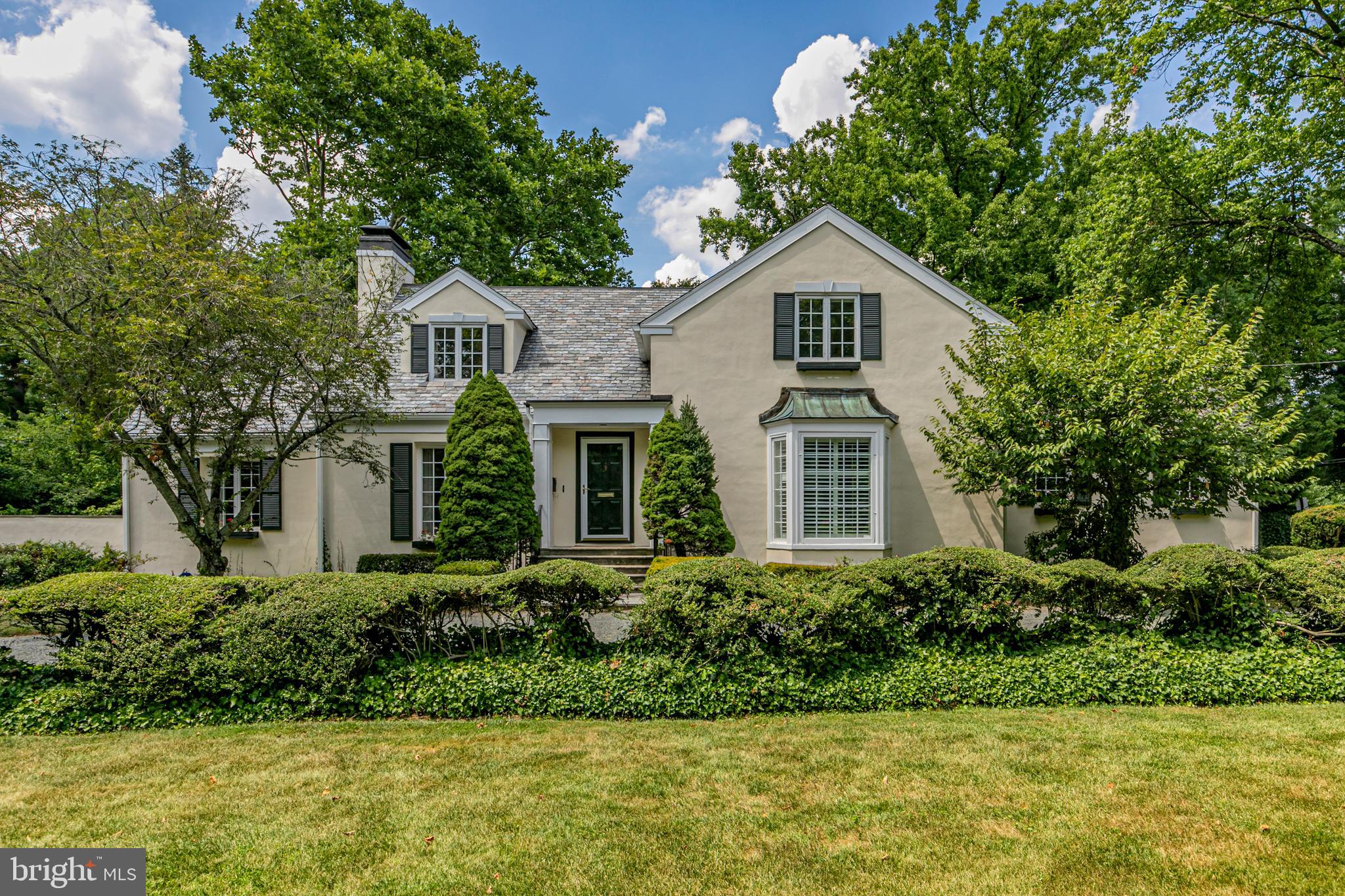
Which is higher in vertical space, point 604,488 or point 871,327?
point 871,327

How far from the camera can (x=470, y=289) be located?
14891 millimetres

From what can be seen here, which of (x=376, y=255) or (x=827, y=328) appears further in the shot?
(x=376, y=255)

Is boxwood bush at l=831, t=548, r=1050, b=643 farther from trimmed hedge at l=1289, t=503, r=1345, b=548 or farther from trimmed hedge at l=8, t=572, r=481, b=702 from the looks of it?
trimmed hedge at l=1289, t=503, r=1345, b=548

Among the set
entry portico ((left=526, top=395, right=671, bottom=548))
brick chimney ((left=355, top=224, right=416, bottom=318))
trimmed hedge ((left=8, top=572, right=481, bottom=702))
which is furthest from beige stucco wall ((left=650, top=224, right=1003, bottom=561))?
trimmed hedge ((left=8, top=572, right=481, bottom=702))

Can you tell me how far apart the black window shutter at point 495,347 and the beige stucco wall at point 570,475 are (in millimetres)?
2035

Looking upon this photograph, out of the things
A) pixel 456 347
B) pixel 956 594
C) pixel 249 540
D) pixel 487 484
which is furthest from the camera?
pixel 456 347

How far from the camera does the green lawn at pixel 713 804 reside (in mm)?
3463

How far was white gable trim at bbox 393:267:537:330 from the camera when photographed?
14.8 m

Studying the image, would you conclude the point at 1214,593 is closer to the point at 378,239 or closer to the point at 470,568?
the point at 470,568

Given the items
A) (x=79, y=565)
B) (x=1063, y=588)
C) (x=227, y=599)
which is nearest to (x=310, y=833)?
(x=227, y=599)

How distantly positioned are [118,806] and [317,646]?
1.89 meters

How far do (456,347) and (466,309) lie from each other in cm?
88

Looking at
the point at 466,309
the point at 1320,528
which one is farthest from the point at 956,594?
the point at 1320,528

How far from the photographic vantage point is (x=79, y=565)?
38.2 ft
